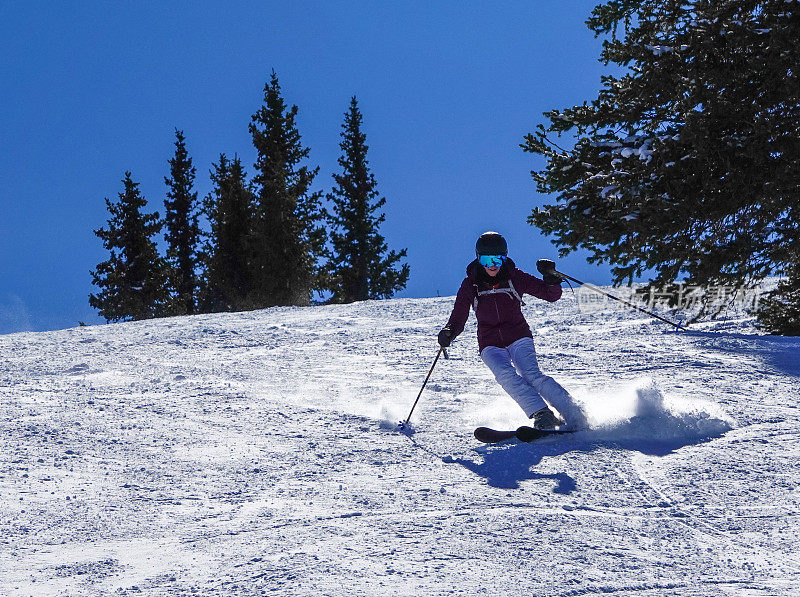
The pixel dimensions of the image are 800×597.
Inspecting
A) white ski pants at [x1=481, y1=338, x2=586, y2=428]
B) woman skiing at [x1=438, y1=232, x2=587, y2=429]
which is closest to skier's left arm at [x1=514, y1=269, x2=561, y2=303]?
woman skiing at [x1=438, y1=232, x2=587, y2=429]

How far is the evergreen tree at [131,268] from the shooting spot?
36688 mm

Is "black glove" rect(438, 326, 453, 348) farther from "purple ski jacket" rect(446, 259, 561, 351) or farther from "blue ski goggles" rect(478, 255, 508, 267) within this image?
"blue ski goggles" rect(478, 255, 508, 267)

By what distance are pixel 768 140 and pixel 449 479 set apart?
351 inches

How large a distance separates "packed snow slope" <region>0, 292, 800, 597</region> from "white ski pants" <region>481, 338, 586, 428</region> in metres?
0.26

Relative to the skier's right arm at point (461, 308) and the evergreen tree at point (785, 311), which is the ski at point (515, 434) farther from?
the evergreen tree at point (785, 311)

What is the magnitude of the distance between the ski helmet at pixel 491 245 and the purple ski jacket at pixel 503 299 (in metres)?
0.21

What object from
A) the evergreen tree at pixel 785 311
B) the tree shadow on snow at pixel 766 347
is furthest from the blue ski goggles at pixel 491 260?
the evergreen tree at pixel 785 311

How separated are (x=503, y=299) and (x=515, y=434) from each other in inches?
48.8

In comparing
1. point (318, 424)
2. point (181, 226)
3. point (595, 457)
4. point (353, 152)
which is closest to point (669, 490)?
point (595, 457)

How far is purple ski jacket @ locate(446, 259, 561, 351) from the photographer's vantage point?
20.2 feet

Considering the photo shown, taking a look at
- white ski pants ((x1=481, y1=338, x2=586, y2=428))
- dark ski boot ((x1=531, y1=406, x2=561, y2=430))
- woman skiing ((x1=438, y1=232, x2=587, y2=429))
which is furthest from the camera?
woman skiing ((x1=438, y1=232, x2=587, y2=429))

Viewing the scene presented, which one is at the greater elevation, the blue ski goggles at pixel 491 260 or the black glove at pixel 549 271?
the blue ski goggles at pixel 491 260

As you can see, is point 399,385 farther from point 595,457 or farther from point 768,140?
point 768,140

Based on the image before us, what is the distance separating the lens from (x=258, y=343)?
10.9 meters
